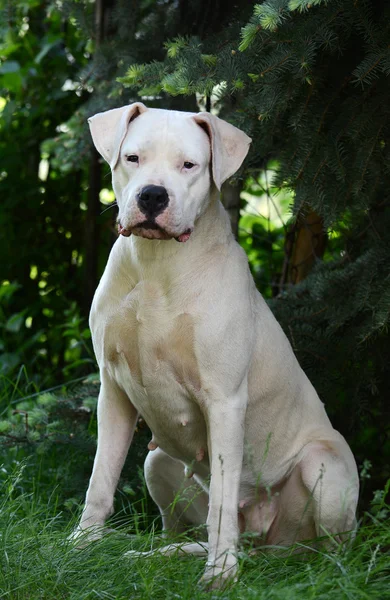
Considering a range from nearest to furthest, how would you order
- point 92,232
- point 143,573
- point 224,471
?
point 143,573 < point 224,471 < point 92,232

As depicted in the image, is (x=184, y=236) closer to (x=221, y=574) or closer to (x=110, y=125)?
(x=110, y=125)

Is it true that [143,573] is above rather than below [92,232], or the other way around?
above

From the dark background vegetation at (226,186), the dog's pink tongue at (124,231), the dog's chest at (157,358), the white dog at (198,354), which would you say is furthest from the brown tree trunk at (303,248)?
the dog's pink tongue at (124,231)

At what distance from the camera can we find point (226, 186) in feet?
15.5

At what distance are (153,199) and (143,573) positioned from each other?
1154 millimetres

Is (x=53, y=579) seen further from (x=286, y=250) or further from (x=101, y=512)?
(x=286, y=250)

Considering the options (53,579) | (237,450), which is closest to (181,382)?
(237,450)

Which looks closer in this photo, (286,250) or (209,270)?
(209,270)

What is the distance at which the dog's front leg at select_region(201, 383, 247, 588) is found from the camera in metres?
3.03

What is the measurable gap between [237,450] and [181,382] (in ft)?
1.00

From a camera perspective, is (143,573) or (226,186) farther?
(226,186)

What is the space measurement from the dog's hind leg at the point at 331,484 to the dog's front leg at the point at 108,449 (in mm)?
709

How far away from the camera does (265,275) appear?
5992 millimetres

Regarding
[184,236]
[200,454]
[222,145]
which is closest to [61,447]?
[200,454]
